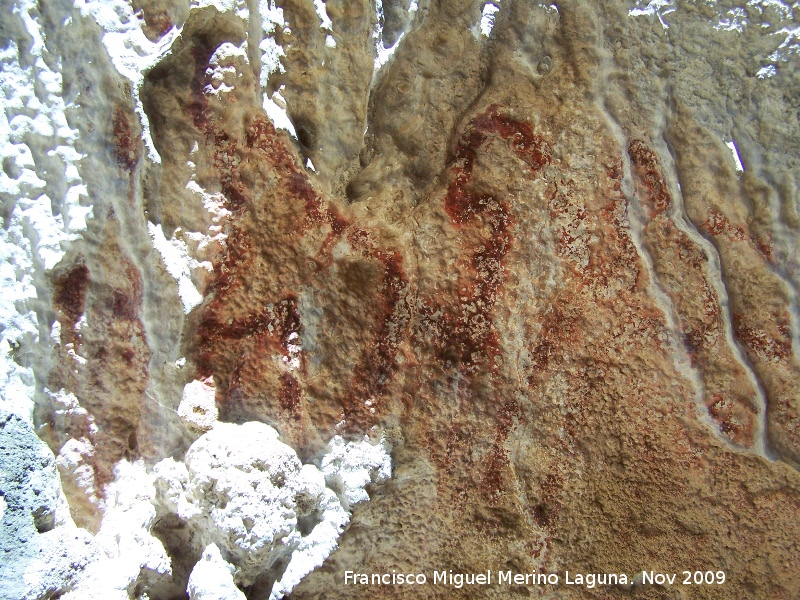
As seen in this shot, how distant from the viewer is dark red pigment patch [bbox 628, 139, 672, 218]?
5.17 ft

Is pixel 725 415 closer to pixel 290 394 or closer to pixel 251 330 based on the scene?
pixel 290 394

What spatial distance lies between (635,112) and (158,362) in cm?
126

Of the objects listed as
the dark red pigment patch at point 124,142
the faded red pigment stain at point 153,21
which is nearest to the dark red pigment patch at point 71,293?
the dark red pigment patch at point 124,142

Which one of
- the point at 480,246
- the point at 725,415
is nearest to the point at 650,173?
the point at 480,246

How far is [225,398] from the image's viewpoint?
165cm

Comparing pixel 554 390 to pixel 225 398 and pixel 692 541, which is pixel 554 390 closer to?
pixel 692 541

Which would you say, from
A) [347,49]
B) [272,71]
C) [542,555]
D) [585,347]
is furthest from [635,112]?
[542,555]

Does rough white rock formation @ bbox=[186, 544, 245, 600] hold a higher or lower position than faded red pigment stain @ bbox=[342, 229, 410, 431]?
lower

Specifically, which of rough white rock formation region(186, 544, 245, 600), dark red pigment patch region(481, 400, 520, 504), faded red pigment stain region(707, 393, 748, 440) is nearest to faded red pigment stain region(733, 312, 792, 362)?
faded red pigment stain region(707, 393, 748, 440)

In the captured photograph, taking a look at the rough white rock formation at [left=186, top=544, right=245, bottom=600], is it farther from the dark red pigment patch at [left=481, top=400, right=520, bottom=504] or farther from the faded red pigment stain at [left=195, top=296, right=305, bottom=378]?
the dark red pigment patch at [left=481, top=400, right=520, bottom=504]

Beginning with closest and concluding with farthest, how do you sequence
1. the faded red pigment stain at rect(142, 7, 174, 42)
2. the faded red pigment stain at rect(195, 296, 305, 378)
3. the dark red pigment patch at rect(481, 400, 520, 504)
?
the faded red pigment stain at rect(142, 7, 174, 42)
the faded red pigment stain at rect(195, 296, 305, 378)
the dark red pigment patch at rect(481, 400, 520, 504)

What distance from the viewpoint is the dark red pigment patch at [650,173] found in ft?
5.17

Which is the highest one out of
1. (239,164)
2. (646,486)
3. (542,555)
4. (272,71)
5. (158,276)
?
(272,71)

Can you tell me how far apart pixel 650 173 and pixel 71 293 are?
1376mm
